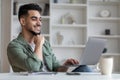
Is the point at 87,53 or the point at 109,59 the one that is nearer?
the point at 109,59

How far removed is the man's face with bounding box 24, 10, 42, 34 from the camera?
8.03ft

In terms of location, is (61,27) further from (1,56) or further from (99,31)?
(1,56)

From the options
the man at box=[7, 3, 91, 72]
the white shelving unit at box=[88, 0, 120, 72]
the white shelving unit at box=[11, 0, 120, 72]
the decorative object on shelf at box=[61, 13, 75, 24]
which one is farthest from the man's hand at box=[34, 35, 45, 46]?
the white shelving unit at box=[88, 0, 120, 72]

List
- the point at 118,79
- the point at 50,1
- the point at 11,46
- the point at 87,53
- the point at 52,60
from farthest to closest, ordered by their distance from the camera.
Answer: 1. the point at 50,1
2. the point at 52,60
3. the point at 11,46
4. the point at 87,53
5. the point at 118,79

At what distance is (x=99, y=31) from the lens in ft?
17.0

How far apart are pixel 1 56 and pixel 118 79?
12.6ft

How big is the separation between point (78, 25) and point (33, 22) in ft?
8.38

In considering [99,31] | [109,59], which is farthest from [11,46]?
[99,31]

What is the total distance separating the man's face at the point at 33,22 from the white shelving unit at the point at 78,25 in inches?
95.8

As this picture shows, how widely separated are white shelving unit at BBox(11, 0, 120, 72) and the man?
2363 millimetres

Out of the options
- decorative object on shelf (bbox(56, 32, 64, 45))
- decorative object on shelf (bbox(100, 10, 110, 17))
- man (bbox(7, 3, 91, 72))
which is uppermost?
decorative object on shelf (bbox(100, 10, 110, 17))

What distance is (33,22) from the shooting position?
2.45 meters

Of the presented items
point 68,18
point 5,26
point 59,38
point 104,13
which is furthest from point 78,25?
point 5,26

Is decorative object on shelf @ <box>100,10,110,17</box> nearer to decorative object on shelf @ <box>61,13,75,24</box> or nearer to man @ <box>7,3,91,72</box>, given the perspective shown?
decorative object on shelf @ <box>61,13,75,24</box>
